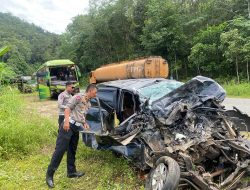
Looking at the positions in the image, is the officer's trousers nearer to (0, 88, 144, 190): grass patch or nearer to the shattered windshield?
(0, 88, 144, 190): grass patch

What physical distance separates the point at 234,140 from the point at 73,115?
2744 mm

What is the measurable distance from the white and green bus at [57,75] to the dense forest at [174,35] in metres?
9.05

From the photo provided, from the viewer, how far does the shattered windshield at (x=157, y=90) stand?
6.47 meters

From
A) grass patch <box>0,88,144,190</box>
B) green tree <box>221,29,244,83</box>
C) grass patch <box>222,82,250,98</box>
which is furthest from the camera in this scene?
green tree <box>221,29,244,83</box>

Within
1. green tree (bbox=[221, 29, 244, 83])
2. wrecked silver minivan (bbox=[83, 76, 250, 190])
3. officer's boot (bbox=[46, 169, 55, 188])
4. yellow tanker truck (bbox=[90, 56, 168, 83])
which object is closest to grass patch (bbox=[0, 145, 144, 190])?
officer's boot (bbox=[46, 169, 55, 188])

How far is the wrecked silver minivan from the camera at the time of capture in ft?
15.8

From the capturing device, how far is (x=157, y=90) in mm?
6797

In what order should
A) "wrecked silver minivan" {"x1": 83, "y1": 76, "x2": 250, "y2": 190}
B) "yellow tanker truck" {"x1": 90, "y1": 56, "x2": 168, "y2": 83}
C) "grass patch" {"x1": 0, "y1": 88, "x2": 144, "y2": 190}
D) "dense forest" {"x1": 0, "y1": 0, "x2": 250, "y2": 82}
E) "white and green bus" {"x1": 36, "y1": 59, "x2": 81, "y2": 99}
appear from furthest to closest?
"dense forest" {"x1": 0, "y1": 0, "x2": 250, "y2": 82} < "white and green bus" {"x1": 36, "y1": 59, "x2": 81, "y2": 99} < "yellow tanker truck" {"x1": 90, "y1": 56, "x2": 168, "y2": 83} < "grass patch" {"x1": 0, "y1": 88, "x2": 144, "y2": 190} < "wrecked silver minivan" {"x1": 83, "y1": 76, "x2": 250, "y2": 190}

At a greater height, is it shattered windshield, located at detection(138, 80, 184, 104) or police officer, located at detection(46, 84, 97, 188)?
shattered windshield, located at detection(138, 80, 184, 104)

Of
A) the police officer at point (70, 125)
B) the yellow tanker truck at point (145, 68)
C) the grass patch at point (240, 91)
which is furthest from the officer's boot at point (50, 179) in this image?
the grass patch at point (240, 91)

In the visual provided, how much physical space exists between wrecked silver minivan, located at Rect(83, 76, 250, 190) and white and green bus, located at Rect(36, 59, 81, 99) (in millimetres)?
16453

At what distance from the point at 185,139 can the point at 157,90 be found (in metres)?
1.66

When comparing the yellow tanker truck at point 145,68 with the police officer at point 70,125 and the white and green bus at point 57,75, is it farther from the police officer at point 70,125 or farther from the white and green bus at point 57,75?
the police officer at point 70,125

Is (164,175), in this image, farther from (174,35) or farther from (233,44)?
(174,35)
